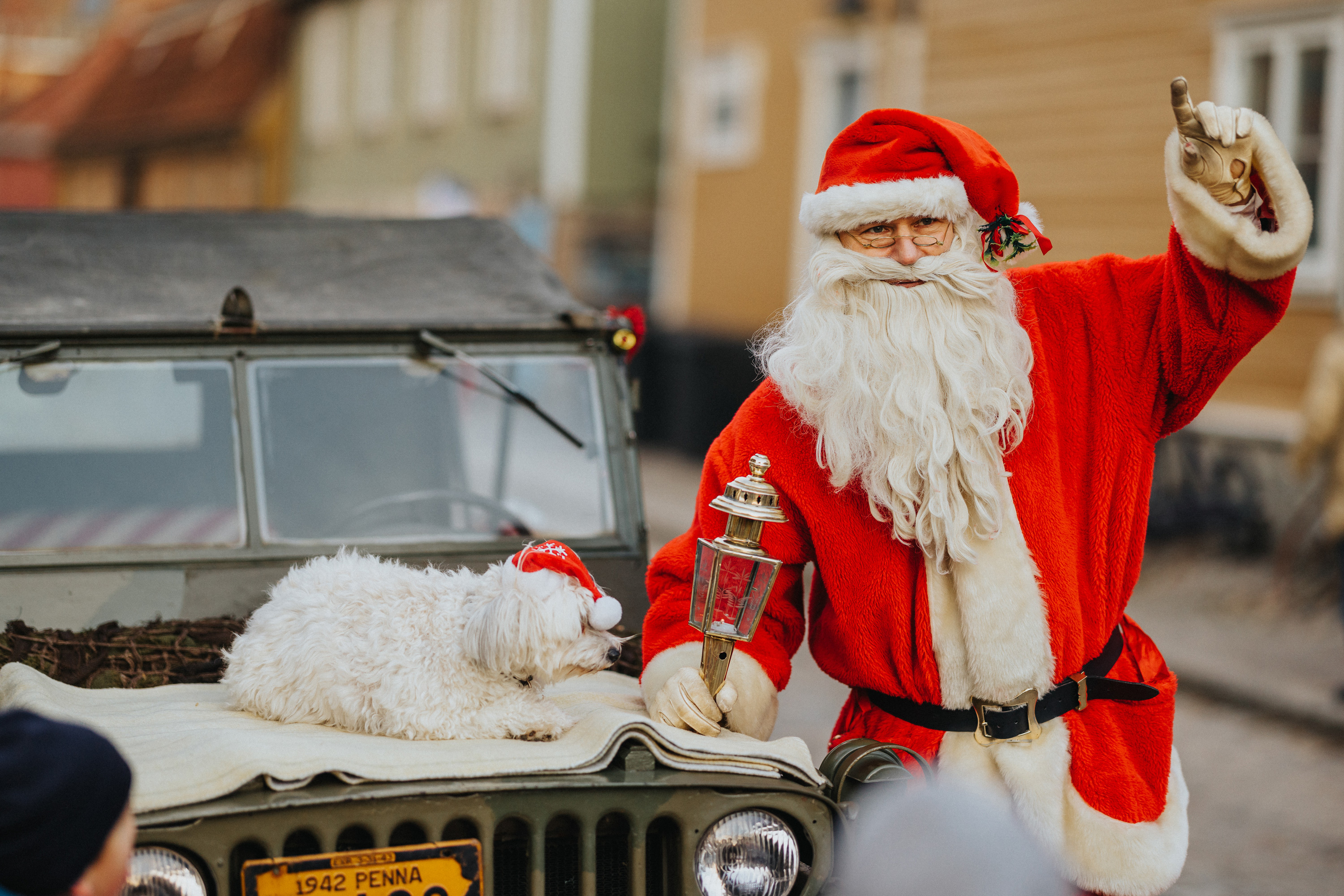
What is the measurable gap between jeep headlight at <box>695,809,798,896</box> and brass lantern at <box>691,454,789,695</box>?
33 centimetres

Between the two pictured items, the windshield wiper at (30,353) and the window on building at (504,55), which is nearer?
the windshield wiper at (30,353)

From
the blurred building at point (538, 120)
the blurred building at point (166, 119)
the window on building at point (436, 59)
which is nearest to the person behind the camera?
the blurred building at point (538, 120)

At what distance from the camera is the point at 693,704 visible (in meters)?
2.49

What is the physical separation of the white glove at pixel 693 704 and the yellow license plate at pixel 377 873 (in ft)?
1.59

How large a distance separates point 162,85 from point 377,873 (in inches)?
1423

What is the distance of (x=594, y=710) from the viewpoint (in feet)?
8.34

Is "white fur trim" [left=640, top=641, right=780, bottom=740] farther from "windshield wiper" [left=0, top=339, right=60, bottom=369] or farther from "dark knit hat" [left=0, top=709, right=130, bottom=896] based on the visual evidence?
"windshield wiper" [left=0, top=339, right=60, bottom=369]

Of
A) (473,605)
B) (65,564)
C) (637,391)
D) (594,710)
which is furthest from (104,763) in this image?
(637,391)

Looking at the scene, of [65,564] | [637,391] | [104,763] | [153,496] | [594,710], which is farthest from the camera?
[637,391]

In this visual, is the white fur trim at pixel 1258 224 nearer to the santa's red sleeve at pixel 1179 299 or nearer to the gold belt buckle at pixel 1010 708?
the santa's red sleeve at pixel 1179 299

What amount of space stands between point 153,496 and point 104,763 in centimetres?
174

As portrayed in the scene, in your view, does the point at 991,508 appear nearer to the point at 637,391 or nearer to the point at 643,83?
the point at 637,391

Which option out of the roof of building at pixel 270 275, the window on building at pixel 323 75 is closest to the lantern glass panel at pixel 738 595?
the roof of building at pixel 270 275

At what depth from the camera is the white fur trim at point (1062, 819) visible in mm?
2473
